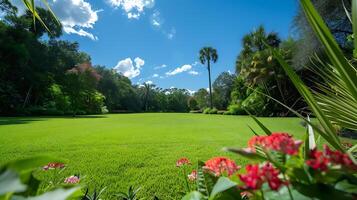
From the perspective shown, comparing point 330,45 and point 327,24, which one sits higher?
point 327,24

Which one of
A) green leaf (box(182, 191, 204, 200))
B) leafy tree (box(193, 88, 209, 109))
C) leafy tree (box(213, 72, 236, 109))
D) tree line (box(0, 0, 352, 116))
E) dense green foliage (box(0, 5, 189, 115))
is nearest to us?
green leaf (box(182, 191, 204, 200))

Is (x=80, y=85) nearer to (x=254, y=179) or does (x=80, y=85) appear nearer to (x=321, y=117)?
(x=321, y=117)

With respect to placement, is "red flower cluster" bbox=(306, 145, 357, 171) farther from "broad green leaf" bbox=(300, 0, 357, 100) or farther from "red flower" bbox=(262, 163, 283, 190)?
"broad green leaf" bbox=(300, 0, 357, 100)

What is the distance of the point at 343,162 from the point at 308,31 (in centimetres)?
1744

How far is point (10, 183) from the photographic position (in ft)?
1.32

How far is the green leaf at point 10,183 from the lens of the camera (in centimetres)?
39

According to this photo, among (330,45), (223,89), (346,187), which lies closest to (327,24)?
(330,45)

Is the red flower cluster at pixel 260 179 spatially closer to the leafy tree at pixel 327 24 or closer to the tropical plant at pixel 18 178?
the tropical plant at pixel 18 178

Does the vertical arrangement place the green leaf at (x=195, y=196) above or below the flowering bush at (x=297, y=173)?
below

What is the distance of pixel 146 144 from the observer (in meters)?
7.30

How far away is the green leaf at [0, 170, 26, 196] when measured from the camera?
39cm

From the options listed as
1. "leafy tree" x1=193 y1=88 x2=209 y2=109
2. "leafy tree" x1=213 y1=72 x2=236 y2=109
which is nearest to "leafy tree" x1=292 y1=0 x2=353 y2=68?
"leafy tree" x1=213 y1=72 x2=236 y2=109

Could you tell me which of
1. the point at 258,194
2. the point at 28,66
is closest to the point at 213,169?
the point at 258,194

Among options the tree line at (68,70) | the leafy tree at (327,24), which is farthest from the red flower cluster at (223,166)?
the tree line at (68,70)
